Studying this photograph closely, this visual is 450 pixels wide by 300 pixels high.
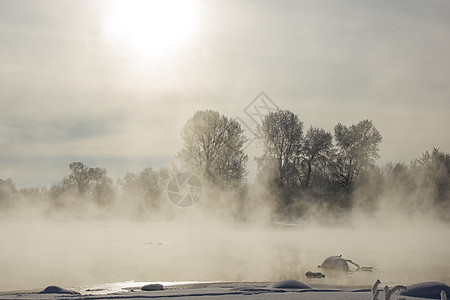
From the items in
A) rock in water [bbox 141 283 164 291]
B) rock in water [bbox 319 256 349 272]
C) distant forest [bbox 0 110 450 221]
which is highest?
distant forest [bbox 0 110 450 221]

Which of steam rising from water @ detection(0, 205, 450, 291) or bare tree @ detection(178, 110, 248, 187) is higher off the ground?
bare tree @ detection(178, 110, 248, 187)

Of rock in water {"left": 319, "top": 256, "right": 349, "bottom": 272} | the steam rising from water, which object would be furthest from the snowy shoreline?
rock in water {"left": 319, "top": 256, "right": 349, "bottom": 272}

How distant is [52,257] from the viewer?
13023mm

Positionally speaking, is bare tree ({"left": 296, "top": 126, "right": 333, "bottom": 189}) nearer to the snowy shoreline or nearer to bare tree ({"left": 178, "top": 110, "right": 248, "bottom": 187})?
bare tree ({"left": 178, "top": 110, "right": 248, "bottom": 187})

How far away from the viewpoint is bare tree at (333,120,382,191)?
110ft

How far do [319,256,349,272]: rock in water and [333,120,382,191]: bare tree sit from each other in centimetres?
2261

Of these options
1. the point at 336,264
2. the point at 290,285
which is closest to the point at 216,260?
the point at 336,264

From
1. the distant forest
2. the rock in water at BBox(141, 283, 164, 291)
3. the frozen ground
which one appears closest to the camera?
the rock in water at BBox(141, 283, 164, 291)

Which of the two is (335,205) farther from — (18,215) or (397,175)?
(18,215)

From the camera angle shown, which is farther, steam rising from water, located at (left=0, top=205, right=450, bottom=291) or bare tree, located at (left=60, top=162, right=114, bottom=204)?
bare tree, located at (left=60, top=162, right=114, bottom=204)

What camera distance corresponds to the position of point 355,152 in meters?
34.0

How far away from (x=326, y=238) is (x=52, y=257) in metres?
9.94

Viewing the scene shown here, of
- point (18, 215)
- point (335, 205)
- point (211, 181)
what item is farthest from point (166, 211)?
point (335, 205)

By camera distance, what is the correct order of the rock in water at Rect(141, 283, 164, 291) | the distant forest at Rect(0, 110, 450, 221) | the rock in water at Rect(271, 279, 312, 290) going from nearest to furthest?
the rock in water at Rect(271, 279, 312, 290) < the rock in water at Rect(141, 283, 164, 291) < the distant forest at Rect(0, 110, 450, 221)
